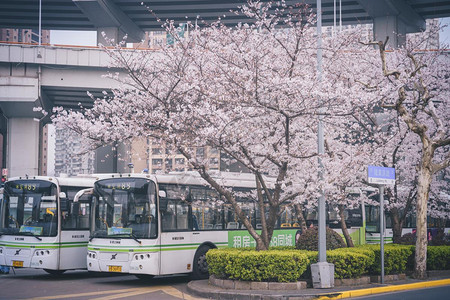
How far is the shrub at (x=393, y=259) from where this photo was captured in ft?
53.3

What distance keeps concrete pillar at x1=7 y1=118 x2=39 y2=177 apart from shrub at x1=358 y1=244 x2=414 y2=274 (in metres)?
29.3

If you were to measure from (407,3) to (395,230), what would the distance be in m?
26.9

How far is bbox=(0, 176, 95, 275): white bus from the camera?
16953 millimetres

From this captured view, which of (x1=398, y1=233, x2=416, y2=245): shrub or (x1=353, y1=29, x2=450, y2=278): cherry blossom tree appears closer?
(x1=353, y1=29, x2=450, y2=278): cherry blossom tree

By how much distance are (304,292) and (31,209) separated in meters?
9.15

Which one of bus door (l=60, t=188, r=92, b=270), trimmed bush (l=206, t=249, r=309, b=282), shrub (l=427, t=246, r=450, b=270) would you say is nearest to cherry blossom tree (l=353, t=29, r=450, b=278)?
shrub (l=427, t=246, r=450, b=270)

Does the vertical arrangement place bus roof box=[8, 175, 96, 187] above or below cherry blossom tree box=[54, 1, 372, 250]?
below

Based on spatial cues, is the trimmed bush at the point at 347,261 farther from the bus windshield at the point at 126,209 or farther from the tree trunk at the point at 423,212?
the bus windshield at the point at 126,209

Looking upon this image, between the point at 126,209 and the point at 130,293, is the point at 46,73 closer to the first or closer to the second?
the point at 126,209

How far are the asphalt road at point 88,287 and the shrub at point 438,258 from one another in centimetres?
804

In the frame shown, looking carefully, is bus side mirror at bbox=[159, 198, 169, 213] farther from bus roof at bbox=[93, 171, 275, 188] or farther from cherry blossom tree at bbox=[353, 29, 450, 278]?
cherry blossom tree at bbox=[353, 29, 450, 278]

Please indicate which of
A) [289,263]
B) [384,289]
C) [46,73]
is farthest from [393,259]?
[46,73]

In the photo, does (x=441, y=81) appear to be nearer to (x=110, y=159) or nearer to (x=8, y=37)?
(x=110, y=159)

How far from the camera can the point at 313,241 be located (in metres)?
15.6
